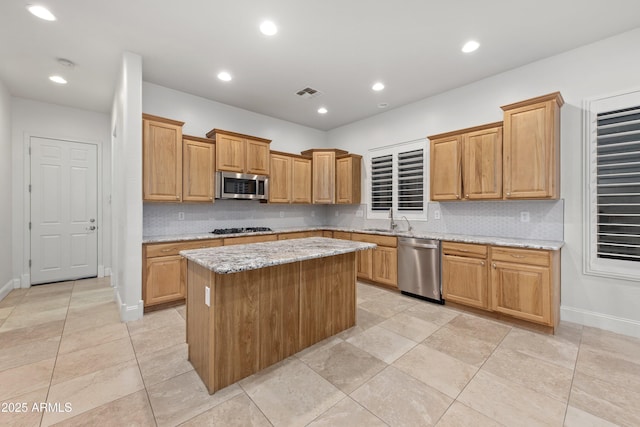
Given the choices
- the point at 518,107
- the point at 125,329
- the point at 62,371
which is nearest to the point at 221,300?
the point at 62,371

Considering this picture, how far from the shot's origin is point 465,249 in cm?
337

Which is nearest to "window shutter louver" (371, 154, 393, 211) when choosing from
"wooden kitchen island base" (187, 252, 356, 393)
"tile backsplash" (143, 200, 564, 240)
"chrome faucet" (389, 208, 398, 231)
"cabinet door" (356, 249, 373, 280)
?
"chrome faucet" (389, 208, 398, 231)

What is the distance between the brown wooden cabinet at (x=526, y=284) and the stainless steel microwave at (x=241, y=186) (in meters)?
3.47

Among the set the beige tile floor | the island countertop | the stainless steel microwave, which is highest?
the stainless steel microwave

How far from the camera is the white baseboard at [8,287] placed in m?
3.83

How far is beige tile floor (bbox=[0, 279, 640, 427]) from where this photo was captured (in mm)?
1689

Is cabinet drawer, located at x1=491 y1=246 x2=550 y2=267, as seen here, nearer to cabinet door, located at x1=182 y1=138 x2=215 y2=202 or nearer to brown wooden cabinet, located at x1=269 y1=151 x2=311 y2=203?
brown wooden cabinet, located at x1=269 y1=151 x2=311 y2=203

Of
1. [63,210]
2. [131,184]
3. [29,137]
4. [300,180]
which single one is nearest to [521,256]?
[300,180]

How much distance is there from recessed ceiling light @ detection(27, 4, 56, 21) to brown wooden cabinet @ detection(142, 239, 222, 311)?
93.7 inches

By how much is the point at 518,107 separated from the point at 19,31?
5354mm

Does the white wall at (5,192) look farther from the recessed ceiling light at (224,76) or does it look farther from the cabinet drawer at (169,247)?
the recessed ceiling light at (224,76)

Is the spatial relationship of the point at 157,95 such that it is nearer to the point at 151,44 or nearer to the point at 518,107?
the point at 151,44

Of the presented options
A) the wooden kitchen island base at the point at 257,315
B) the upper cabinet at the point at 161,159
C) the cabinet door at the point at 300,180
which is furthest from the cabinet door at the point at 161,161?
the cabinet door at the point at 300,180

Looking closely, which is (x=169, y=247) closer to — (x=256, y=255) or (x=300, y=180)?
(x=256, y=255)
